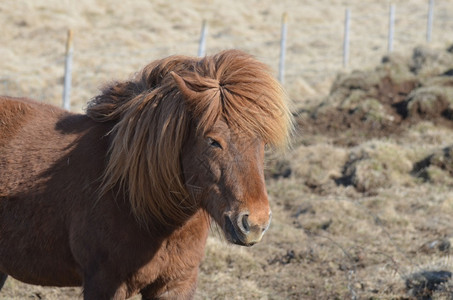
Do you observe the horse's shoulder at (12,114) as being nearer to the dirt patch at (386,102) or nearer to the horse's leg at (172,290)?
the horse's leg at (172,290)

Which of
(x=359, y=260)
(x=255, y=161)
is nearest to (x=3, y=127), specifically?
(x=255, y=161)

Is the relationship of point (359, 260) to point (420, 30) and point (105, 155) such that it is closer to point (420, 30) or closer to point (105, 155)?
point (105, 155)

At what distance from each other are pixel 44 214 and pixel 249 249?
3.19m

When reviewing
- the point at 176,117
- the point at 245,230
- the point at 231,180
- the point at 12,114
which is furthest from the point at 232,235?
the point at 12,114

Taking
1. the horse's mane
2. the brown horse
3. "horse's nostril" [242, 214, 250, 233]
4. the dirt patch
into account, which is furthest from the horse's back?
the dirt patch

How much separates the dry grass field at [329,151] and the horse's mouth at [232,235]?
120 centimetres

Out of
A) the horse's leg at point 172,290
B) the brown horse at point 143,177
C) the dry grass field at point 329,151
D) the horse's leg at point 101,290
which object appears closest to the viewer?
the brown horse at point 143,177

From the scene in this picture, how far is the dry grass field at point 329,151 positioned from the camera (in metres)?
5.58

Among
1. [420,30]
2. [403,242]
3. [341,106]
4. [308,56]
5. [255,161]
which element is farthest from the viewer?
[420,30]

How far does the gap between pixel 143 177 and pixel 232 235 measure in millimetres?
729

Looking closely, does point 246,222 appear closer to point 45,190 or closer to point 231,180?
point 231,180

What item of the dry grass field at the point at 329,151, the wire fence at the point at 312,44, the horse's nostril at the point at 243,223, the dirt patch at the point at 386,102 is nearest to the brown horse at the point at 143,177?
the horse's nostril at the point at 243,223

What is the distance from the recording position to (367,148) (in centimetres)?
923

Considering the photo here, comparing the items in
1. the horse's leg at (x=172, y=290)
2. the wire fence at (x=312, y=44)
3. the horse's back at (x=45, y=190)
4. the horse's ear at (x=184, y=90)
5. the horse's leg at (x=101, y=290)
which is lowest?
the wire fence at (x=312, y=44)
